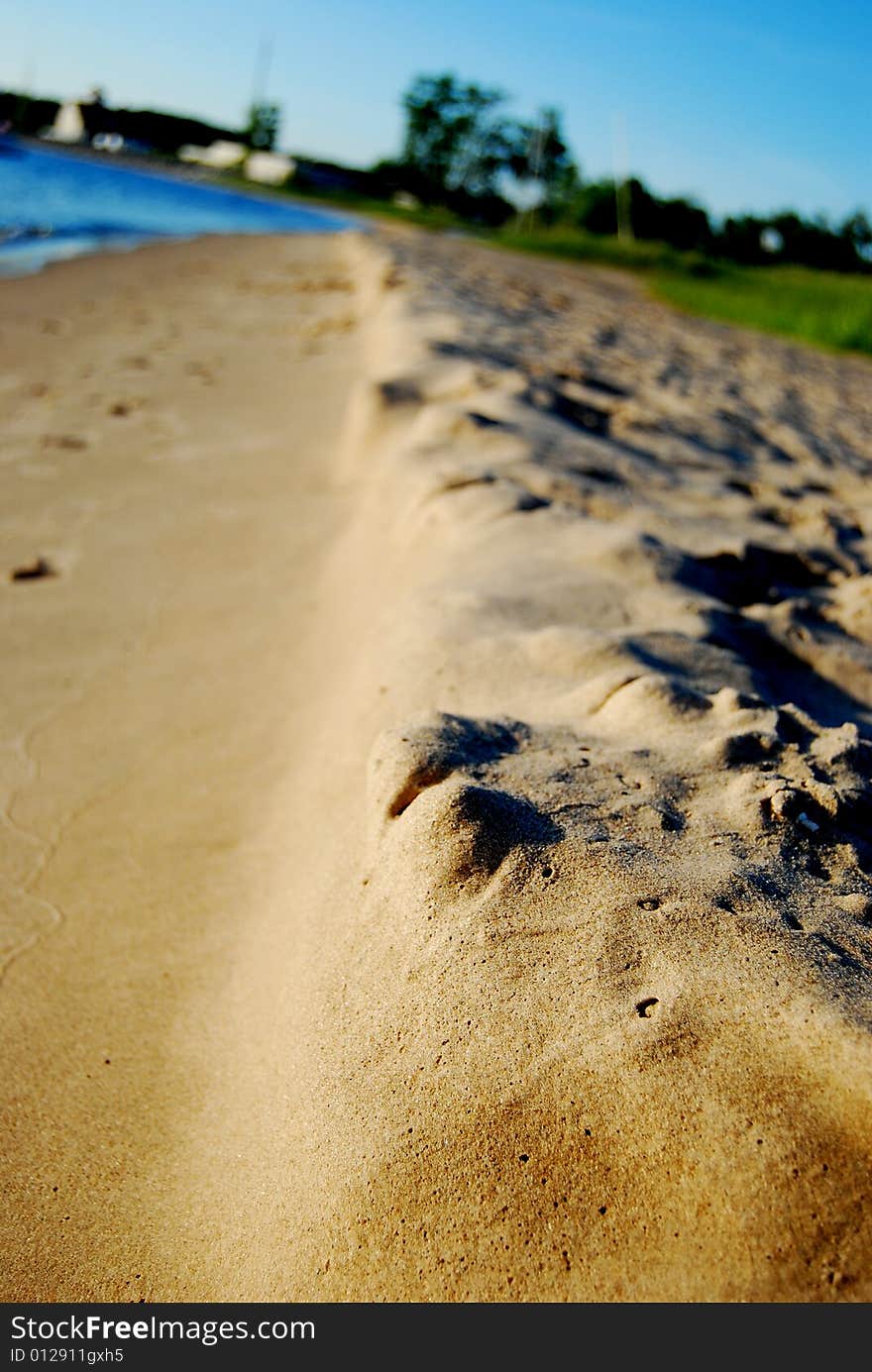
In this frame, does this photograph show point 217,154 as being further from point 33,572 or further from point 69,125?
point 33,572

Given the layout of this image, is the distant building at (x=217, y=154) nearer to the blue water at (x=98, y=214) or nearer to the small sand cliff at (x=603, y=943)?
the blue water at (x=98, y=214)

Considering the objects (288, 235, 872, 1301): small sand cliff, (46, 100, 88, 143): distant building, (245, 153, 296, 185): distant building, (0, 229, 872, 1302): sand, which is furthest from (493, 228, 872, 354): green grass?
(46, 100, 88, 143): distant building

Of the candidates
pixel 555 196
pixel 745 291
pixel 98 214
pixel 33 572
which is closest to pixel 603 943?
pixel 33 572

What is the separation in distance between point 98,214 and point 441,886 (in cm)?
1658

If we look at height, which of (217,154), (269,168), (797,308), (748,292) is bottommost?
(797,308)

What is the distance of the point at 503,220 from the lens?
49.6 meters

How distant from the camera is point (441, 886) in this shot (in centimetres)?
110

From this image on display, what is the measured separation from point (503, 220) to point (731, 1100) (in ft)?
179

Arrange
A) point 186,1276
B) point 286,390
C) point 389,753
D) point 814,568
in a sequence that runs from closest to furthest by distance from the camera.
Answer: point 186,1276
point 389,753
point 814,568
point 286,390

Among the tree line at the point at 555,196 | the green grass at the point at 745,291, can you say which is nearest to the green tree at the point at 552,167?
the tree line at the point at 555,196

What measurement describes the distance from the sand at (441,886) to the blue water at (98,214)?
20.7 feet

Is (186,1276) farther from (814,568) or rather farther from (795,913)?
(814,568)

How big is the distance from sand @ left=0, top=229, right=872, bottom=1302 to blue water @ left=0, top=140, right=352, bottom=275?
248 inches
